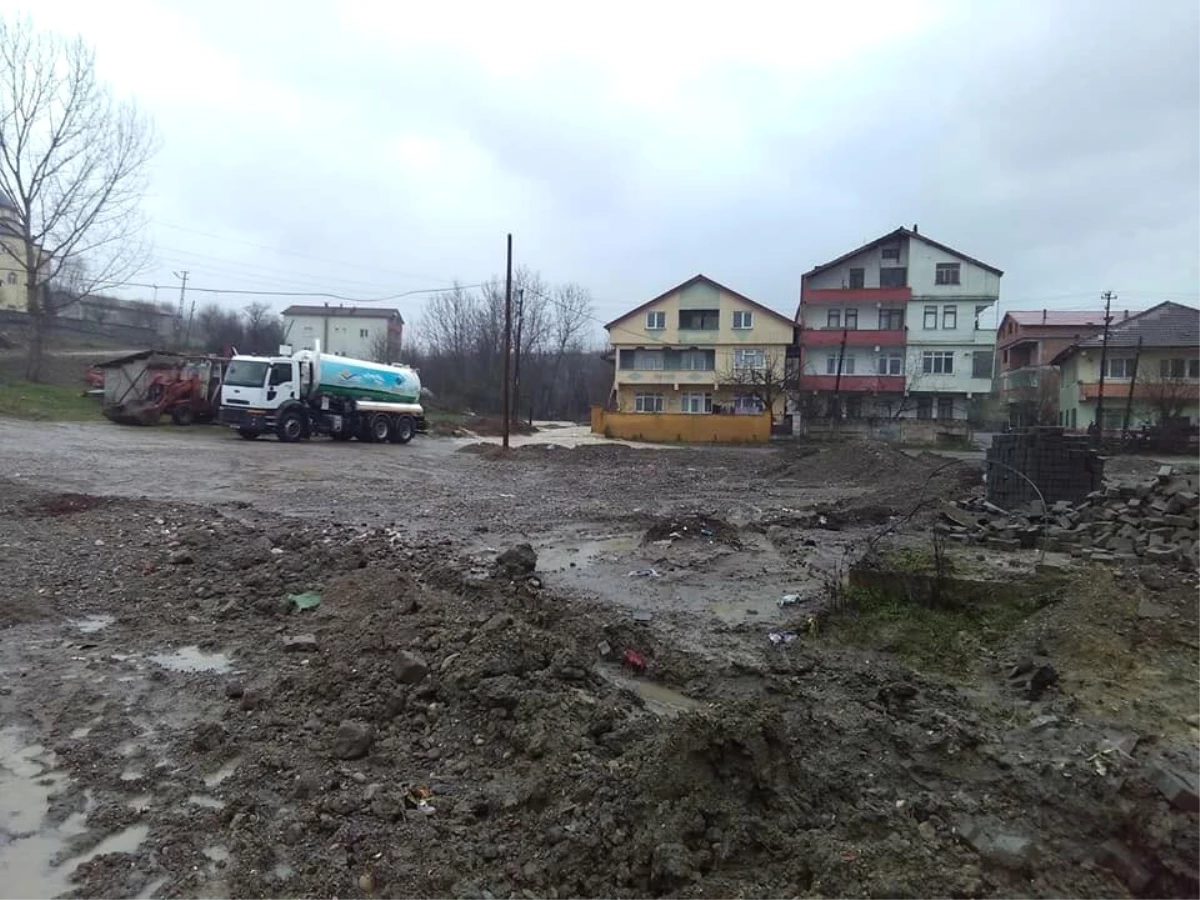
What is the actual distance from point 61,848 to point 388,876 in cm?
152

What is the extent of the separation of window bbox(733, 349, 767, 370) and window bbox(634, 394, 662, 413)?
649 cm

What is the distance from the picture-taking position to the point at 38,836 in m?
3.55

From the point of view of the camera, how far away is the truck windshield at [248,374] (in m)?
27.8

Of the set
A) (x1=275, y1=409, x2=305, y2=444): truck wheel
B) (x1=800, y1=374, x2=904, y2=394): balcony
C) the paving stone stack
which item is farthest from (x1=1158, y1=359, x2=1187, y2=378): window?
(x1=275, y1=409, x2=305, y2=444): truck wheel

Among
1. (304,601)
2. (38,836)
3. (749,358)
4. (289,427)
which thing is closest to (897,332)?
(749,358)

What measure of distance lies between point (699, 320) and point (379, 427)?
32.0m

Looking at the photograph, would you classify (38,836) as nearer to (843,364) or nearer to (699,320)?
(843,364)

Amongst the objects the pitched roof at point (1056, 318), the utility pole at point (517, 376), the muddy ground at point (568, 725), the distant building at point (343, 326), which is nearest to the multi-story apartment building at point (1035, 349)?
the pitched roof at point (1056, 318)

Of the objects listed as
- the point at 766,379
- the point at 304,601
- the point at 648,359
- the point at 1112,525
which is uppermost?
the point at 648,359

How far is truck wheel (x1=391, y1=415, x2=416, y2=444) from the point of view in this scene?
33344 mm

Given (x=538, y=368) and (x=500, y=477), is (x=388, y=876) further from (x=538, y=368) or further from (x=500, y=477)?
(x=538, y=368)

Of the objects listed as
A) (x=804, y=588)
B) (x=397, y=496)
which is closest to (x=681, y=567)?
(x=804, y=588)

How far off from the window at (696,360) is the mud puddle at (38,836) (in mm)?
55573

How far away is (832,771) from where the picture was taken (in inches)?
150
